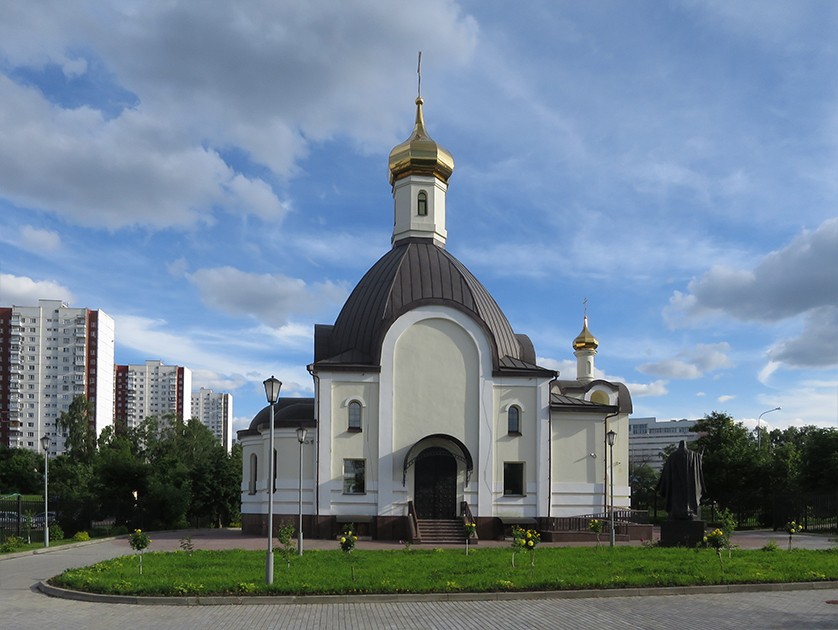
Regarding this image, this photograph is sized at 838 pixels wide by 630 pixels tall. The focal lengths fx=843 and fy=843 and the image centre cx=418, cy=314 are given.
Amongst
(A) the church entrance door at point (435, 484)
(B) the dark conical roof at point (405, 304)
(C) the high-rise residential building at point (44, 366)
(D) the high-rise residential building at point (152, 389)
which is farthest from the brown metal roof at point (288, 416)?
(D) the high-rise residential building at point (152, 389)

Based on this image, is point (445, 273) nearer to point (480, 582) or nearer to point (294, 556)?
point (294, 556)

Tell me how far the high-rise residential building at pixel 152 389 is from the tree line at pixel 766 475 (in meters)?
91.4

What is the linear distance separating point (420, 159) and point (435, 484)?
13.3 meters

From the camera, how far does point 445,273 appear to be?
31.5 metres

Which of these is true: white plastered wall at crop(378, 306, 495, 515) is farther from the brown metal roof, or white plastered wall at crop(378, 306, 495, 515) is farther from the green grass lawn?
the green grass lawn

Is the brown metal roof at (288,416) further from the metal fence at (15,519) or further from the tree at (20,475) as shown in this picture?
the tree at (20,475)

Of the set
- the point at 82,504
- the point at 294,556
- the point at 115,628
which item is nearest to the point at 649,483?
the point at 82,504

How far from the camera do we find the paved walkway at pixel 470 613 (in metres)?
11.6

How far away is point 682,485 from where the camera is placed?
2239cm

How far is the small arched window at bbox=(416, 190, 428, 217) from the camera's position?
113ft

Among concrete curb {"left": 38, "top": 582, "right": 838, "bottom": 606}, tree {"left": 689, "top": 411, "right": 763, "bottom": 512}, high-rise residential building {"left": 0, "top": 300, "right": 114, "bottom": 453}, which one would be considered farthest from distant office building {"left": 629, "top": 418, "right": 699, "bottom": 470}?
concrete curb {"left": 38, "top": 582, "right": 838, "bottom": 606}

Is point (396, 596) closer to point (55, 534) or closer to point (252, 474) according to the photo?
point (252, 474)

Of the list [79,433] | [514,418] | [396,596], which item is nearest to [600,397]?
[514,418]

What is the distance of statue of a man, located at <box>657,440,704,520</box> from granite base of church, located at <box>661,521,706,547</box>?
198mm
